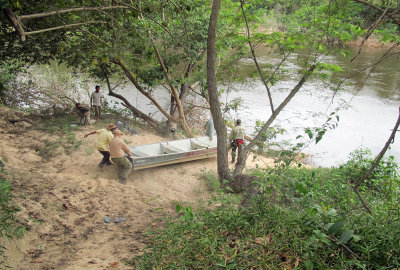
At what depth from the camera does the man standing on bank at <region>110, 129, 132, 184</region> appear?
7307 mm

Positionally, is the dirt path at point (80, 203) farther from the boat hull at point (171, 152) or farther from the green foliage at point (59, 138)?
the boat hull at point (171, 152)

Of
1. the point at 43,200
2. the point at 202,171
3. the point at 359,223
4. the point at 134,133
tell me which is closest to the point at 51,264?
the point at 43,200

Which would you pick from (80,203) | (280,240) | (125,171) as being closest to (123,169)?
(125,171)

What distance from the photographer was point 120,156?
24.2 feet

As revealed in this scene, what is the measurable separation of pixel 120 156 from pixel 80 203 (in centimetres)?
192

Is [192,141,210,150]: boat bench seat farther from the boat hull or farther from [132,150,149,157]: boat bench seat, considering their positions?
[132,150,149,157]: boat bench seat

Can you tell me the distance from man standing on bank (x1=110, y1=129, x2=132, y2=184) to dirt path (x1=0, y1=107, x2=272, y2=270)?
15.9 inches

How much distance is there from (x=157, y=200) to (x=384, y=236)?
15.1 feet

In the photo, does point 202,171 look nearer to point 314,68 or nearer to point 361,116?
point 314,68

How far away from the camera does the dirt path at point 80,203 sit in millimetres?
3848

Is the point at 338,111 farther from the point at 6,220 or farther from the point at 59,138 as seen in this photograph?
the point at 6,220

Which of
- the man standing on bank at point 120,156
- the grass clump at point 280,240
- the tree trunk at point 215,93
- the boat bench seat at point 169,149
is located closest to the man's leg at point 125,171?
the man standing on bank at point 120,156

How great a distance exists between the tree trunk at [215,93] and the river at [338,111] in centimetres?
770

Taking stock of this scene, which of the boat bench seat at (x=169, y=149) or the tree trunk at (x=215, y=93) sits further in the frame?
the boat bench seat at (x=169, y=149)
